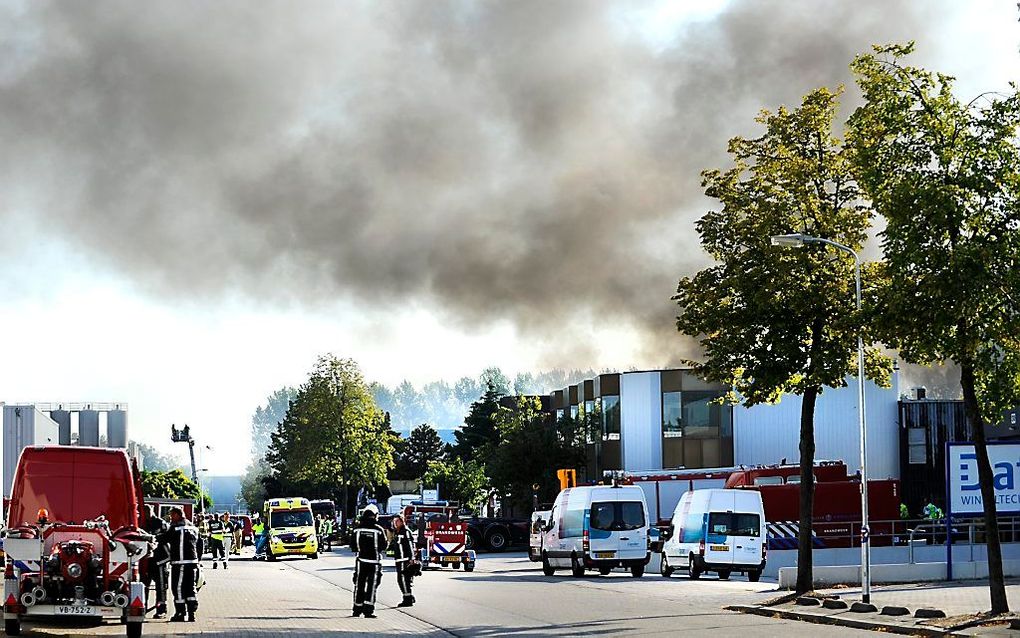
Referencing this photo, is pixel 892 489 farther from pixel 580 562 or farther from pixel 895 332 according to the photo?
pixel 895 332

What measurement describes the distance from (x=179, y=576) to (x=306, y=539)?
39.7 meters

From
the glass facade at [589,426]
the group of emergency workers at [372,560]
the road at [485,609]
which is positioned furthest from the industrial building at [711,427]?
the group of emergency workers at [372,560]

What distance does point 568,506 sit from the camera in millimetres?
44406

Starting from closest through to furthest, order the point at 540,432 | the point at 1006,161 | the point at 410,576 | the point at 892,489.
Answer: the point at 1006,161
the point at 410,576
the point at 892,489
the point at 540,432

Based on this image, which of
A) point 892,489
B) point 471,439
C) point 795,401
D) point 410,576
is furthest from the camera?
point 471,439

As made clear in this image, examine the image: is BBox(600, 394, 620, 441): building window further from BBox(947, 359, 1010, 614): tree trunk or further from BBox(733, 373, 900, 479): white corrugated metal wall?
BBox(947, 359, 1010, 614): tree trunk

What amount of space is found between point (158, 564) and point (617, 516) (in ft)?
63.8

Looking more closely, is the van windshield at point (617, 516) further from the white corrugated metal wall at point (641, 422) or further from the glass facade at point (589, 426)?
the glass facade at point (589, 426)

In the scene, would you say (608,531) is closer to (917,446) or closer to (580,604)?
(580,604)

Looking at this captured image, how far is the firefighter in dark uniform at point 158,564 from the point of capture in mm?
25755

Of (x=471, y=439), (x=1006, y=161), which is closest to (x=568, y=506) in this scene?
(x=1006, y=161)

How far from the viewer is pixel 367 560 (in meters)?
25.6

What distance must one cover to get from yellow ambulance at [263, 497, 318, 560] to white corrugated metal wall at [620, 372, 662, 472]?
21.4 m

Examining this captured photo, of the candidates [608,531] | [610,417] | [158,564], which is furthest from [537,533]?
[610,417]
